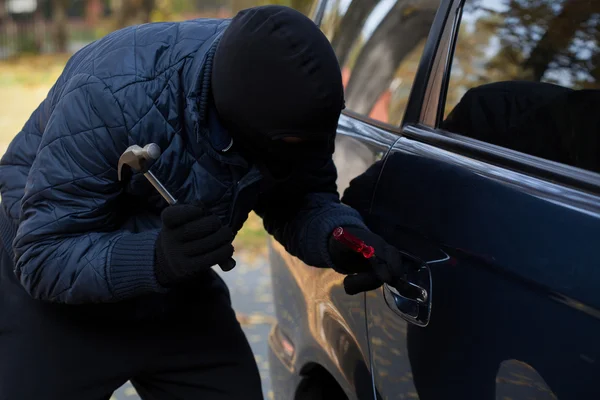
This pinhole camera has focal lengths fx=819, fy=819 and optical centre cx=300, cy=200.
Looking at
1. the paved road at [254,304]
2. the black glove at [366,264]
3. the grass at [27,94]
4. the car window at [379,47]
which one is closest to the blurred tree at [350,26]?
the car window at [379,47]

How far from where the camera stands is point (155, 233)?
1.70m

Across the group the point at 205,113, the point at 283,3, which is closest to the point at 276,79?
the point at 205,113

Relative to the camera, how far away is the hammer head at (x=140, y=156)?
149cm

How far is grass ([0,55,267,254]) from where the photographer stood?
6.27m

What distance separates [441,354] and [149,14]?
1320 cm

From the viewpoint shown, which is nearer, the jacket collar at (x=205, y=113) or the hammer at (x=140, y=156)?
the hammer at (x=140, y=156)

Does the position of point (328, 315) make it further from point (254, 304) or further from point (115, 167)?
point (254, 304)

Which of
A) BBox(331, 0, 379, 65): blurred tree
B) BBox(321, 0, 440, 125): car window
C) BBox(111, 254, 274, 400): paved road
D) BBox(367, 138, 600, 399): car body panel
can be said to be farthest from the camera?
BBox(111, 254, 274, 400): paved road

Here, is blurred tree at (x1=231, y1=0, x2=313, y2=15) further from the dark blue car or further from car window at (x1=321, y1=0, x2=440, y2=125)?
the dark blue car

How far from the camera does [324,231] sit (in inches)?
76.3

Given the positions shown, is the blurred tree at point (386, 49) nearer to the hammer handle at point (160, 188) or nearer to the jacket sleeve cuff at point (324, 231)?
the jacket sleeve cuff at point (324, 231)

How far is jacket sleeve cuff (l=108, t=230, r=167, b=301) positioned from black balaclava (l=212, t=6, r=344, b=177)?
1.03 feet

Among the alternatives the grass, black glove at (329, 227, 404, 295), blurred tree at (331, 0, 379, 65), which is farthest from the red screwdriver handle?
the grass

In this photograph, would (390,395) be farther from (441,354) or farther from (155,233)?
(155,233)
